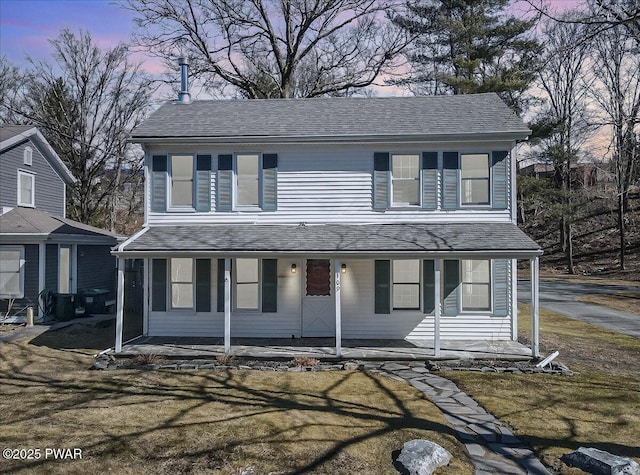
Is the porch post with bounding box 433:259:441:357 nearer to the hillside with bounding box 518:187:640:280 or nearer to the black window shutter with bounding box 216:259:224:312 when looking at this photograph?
the black window shutter with bounding box 216:259:224:312

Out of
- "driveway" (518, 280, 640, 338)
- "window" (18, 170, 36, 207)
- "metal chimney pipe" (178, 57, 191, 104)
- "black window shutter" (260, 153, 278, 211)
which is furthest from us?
"window" (18, 170, 36, 207)

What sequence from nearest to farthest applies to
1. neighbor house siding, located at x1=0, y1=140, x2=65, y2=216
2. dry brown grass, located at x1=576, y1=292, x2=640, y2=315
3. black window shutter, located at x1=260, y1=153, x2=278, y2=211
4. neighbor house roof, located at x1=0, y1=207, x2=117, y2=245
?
black window shutter, located at x1=260, y1=153, x2=278, y2=211 → neighbor house roof, located at x1=0, y1=207, x2=117, y2=245 → neighbor house siding, located at x1=0, y1=140, x2=65, y2=216 → dry brown grass, located at x1=576, y1=292, x2=640, y2=315

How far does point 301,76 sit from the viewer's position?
30.3m

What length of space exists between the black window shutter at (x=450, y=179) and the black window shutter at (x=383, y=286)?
2279 millimetres

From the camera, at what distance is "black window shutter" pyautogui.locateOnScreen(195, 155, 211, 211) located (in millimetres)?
13055

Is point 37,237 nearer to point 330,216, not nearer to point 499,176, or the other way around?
point 330,216

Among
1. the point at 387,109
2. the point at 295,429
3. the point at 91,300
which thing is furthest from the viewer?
the point at 91,300

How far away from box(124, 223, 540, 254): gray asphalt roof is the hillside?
22.4m

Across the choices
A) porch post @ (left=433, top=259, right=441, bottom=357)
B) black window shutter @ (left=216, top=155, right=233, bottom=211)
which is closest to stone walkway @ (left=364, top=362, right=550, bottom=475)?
porch post @ (left=433, top=259, right=441, bottom=357)

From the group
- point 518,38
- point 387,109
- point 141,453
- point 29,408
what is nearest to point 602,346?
point 387,109

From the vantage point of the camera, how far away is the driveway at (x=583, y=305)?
52.3ft

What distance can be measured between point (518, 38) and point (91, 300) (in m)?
26.1

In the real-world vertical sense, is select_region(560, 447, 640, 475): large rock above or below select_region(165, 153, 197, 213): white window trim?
below

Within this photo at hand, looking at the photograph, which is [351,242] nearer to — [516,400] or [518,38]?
[516,400]
